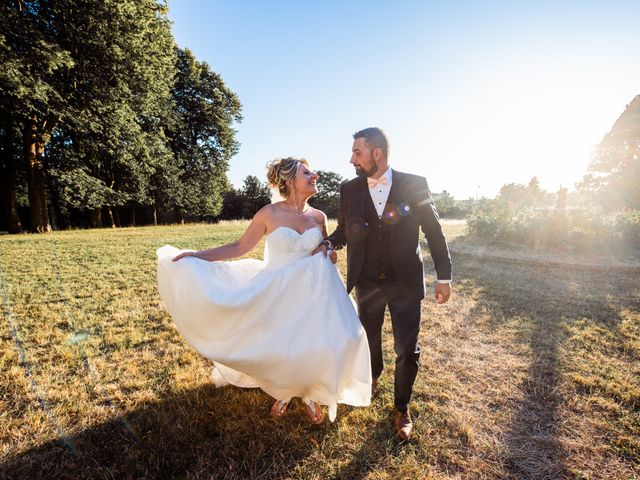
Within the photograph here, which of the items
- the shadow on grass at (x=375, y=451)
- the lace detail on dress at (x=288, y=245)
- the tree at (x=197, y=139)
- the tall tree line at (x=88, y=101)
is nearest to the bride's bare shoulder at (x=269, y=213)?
the lace detail on dress at (x=288, y=245)

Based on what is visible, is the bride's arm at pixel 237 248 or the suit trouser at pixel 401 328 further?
the bride's arm at pixel 237 248

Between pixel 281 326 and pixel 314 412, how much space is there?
→ 1.14 metres

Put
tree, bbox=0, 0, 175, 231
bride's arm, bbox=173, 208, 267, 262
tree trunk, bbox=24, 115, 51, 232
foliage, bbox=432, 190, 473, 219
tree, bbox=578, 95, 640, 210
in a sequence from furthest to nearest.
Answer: foliage, bbox=432, 190, 473, 219, tree, bbox=578, 95, 640, 210, tree trunk, bbox=24, 115, 51, 232, tree, bbox=0, 0, 175, 231, bride's arm, bbox=173, 208, 267, 262

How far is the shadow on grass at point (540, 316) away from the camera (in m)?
3.10

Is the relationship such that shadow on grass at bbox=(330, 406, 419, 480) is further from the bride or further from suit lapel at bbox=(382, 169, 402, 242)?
suit lapel at bbox=(382, 169, 402, 242)

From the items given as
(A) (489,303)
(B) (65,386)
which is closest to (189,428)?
(B) (65,386)

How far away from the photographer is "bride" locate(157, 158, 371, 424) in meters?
2.89


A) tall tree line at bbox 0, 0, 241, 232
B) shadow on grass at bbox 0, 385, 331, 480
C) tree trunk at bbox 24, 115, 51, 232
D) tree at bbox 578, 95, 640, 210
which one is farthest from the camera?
tree at bbox 578, 95, 640, 210

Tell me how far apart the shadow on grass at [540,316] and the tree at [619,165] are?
34675mm

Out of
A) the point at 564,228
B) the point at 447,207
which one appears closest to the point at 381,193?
the point at 564,228

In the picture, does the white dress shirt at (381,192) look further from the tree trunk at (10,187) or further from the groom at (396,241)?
the tree trunk at (10,187)

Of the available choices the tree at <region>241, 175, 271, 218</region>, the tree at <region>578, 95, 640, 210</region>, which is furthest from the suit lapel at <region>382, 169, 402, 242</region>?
the tree at <region>241, 175, 271, 218</region>

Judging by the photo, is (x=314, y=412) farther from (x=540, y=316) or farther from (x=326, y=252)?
(x=540, y=316)

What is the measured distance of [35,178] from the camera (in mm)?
18016
